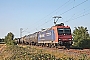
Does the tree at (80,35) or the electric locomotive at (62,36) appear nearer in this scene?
the electric locomotive at (62,36)

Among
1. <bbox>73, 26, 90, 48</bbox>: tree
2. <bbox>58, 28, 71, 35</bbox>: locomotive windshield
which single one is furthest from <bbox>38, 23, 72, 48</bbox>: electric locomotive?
<bbox>73, 26, 90, 48</bbox>: tree

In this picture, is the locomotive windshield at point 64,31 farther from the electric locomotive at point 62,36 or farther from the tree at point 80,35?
the tree at point 80,35

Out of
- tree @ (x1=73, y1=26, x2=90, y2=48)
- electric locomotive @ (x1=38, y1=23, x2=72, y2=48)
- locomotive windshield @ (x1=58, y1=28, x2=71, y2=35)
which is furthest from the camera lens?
tree @ (x1=73, y1=26, x2=90, y2=48)

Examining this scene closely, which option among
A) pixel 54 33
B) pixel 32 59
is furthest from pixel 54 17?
pixel 32 59

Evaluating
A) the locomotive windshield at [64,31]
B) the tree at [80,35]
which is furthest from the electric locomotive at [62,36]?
the tree at [80,35]

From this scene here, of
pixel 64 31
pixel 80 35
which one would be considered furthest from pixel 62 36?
pixel 80 35

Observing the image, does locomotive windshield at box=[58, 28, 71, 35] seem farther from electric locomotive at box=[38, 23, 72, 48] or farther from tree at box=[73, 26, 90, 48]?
tree at box=[73, 26, 90, 48]

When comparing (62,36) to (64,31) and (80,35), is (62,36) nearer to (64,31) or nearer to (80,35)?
(64,31)

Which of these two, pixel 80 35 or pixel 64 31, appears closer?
pixel 64 31

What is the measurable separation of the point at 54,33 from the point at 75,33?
71.3ft

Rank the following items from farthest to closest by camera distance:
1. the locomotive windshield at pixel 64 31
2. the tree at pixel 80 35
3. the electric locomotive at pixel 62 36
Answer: the tree at pixel 80 35, the locomotive windshield at pixel 64 31, the electric locomotive at pixel 62 36

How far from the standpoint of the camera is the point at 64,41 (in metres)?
33.5

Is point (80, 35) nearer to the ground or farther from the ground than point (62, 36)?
farther from the ground

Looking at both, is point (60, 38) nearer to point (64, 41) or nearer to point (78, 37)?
point (64, 41)
